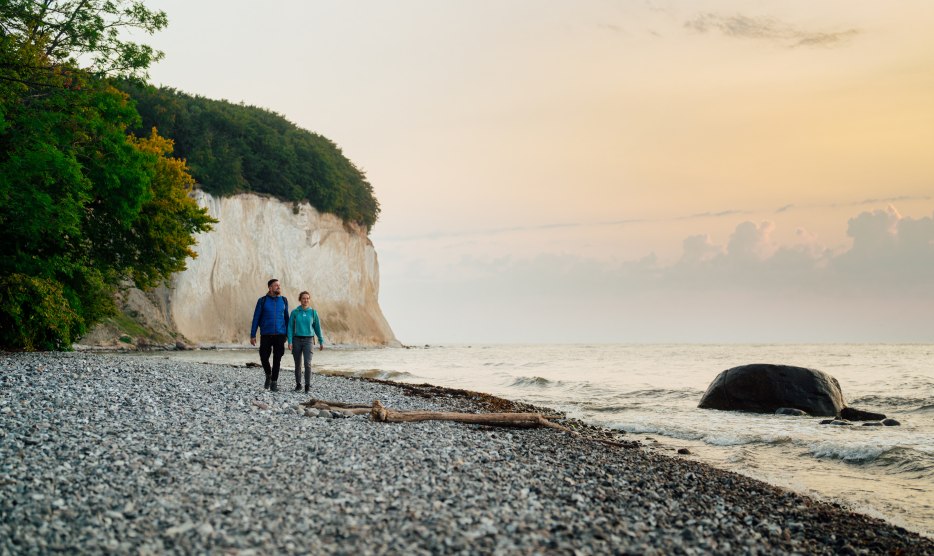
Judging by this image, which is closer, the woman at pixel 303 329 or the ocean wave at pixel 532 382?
the woman at pixel 303 329

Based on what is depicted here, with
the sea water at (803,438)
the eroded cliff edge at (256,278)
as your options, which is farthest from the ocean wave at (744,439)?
the eroded cliff edge at (256,278)

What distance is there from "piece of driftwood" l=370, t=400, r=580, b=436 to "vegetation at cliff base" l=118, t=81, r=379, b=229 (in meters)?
51.2

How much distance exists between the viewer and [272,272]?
212 ft

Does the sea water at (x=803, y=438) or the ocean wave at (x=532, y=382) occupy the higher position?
the sea water at (x=803, y=438)

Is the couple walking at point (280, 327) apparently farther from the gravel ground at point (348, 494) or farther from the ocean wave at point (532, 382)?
the ocean wave at point (532, 382)

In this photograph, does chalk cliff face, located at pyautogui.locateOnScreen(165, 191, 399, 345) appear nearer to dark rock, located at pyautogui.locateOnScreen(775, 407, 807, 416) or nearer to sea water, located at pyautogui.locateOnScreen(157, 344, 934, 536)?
sea water, located at pyautogui.locateOnScreen(157, 344, 934, 536)

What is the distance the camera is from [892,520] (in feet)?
27.2

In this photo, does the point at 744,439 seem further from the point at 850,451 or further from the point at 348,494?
the point at 348,494

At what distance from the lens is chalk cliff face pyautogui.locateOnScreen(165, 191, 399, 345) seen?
57.3m

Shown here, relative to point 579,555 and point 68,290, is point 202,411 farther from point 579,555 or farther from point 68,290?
point 68,290

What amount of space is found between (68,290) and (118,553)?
64.4ft

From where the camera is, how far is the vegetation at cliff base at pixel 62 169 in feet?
61.7

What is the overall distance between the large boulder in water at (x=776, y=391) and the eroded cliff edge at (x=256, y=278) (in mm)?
39696

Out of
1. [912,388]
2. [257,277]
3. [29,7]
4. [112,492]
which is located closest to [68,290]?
[29,7]
